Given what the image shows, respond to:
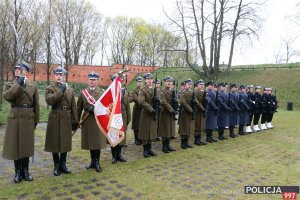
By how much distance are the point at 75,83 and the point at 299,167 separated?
32.2 metres

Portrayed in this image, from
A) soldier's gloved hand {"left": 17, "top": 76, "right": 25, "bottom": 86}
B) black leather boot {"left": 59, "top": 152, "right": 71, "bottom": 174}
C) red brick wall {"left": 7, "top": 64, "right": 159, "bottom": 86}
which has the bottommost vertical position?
black leather boot {"left": 59, "top": 152, "right": 71, "bottom": 174}

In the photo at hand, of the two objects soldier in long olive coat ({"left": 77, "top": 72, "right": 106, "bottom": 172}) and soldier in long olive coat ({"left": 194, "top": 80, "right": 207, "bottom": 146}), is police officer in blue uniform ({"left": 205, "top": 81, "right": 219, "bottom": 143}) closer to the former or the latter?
soldier in long olive coat ({"left": 194, "top": 80, "right": 207, "bottom": 146})

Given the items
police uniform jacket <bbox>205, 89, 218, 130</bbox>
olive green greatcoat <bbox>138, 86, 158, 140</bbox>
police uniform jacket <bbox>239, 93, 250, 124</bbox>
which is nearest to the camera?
olive green greatcoat <bbox>138, 86, 158, 140</bbox>

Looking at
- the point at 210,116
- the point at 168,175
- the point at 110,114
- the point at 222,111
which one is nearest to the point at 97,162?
the point at 110,114

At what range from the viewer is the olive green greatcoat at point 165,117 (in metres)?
7.46

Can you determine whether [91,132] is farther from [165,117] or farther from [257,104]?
[257,104]

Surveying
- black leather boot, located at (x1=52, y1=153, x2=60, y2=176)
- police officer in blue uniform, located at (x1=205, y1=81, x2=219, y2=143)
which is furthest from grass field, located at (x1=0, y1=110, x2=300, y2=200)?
police officer in blue uniform, located at (x1=205, y1=81, x2=219, y2=143)

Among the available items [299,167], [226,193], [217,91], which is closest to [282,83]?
[217,91]

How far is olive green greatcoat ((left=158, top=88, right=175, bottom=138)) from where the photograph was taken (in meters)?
7.46

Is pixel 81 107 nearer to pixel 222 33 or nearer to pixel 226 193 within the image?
pixel 226 193

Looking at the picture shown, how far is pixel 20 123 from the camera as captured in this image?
4953 millimetres

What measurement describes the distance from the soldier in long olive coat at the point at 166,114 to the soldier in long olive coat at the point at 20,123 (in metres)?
3.39

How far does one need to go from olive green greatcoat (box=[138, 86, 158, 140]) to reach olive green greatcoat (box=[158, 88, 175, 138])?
414 mm

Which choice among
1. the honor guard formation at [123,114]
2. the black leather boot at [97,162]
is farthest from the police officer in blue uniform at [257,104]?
the black leather boot at [97,162]
